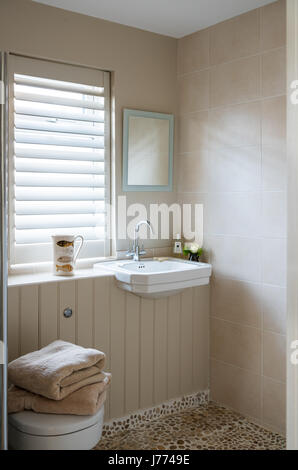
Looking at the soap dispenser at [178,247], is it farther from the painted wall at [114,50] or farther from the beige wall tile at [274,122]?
the beige wall tile at [274,122]

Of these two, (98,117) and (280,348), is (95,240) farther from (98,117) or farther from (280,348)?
(280,348)

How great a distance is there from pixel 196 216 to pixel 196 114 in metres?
0.69

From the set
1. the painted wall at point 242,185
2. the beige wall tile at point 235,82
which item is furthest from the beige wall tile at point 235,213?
the beige wall tile at point 235,82

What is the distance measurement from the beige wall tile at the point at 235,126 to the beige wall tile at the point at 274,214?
1.14 feet

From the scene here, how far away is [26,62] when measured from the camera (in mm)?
2828

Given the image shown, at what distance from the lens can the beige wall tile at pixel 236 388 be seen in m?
3.01

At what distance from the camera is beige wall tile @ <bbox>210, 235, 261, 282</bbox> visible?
117 inches

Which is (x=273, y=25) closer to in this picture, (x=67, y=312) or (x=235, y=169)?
(x=235, y=169)

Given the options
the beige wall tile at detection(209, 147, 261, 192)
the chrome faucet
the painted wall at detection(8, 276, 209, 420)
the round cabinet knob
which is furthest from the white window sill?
the beige wall tile at detection(209, 147, 261, 192)

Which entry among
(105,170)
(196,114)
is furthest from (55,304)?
(196,114)

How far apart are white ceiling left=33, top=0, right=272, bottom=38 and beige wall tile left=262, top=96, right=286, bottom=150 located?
22.6 inches

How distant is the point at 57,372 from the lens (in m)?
2.05

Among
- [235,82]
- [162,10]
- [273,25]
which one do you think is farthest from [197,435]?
[162,10]

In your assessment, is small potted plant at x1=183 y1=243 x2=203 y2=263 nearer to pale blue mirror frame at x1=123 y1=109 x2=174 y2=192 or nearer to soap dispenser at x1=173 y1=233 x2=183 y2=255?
soap dispenser at x1=173 y1=233 x2=183 y2=255
